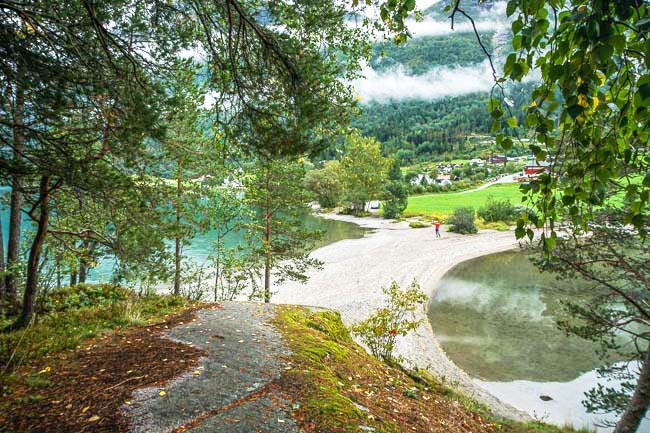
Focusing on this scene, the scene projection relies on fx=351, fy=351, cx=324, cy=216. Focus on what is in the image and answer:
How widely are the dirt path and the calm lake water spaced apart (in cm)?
645

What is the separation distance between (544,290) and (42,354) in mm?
20008

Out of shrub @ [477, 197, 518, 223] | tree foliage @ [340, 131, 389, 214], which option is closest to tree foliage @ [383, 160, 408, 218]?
tree foliage @ [340, 131, 389, 214]

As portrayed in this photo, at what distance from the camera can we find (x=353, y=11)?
3.37m

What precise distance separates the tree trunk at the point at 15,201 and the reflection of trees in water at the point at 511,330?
28.9 ft

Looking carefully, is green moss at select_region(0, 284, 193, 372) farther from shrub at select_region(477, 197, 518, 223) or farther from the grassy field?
the grassy field

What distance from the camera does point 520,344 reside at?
11.7 m

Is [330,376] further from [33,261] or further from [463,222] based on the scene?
[463,222]

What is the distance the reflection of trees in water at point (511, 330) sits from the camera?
403 inches

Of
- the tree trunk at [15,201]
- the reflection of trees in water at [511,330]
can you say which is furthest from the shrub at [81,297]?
the reflection of trees in water at [511,330]

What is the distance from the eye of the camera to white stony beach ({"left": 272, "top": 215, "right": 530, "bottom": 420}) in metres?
9.78

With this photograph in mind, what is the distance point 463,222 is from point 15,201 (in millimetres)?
34360

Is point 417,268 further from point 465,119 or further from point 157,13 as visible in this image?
point 465,119

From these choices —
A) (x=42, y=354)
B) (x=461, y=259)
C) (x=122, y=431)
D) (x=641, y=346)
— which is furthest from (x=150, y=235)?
(x=461, y=259)

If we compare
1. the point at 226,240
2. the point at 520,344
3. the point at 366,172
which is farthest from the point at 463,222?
the point at 520,344
